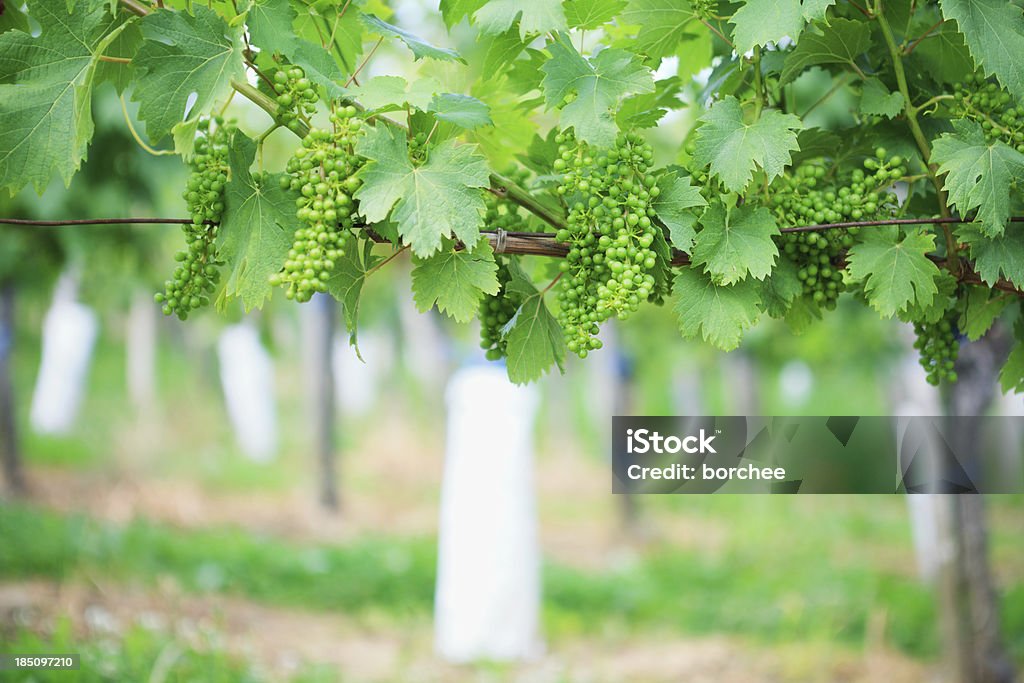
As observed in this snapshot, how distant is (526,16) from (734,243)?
0.52m

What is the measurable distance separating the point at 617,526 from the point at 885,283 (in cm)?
739

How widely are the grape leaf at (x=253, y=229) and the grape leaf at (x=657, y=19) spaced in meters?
0.72

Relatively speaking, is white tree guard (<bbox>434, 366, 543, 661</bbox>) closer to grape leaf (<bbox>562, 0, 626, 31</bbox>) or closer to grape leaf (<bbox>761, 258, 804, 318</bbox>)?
grape leaf (<bbox>761, 258, 804, 318</bbox>)

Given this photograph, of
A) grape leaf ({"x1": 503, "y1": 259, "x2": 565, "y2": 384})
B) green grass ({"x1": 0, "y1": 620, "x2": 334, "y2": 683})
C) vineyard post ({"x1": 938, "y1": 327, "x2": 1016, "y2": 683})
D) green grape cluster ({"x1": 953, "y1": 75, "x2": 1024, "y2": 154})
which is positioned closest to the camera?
green grape cluster ({"x1": 953, "y1": 75, "x2": 1024, "y2": 154})

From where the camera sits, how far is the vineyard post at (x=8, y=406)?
24.2 ft

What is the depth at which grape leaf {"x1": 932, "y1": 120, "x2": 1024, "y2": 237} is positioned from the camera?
4.87 ft

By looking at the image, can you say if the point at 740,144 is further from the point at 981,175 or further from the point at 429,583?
the point at 429,583

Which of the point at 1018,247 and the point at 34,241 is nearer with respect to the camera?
the point at 1018,247

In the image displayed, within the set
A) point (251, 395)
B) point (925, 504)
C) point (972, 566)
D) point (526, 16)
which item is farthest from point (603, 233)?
point (251, 395)

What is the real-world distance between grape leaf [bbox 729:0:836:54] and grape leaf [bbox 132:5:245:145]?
2.61ft

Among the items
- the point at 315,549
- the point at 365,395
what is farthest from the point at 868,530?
the point at 365,395

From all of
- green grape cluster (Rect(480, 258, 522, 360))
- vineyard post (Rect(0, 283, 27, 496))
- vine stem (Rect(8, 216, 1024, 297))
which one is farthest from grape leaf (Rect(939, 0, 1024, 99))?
vineyard post (Rect(0, 283, 27, 496))

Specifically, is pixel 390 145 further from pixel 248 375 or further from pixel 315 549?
pixel 248 375

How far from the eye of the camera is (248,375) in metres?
12.9
